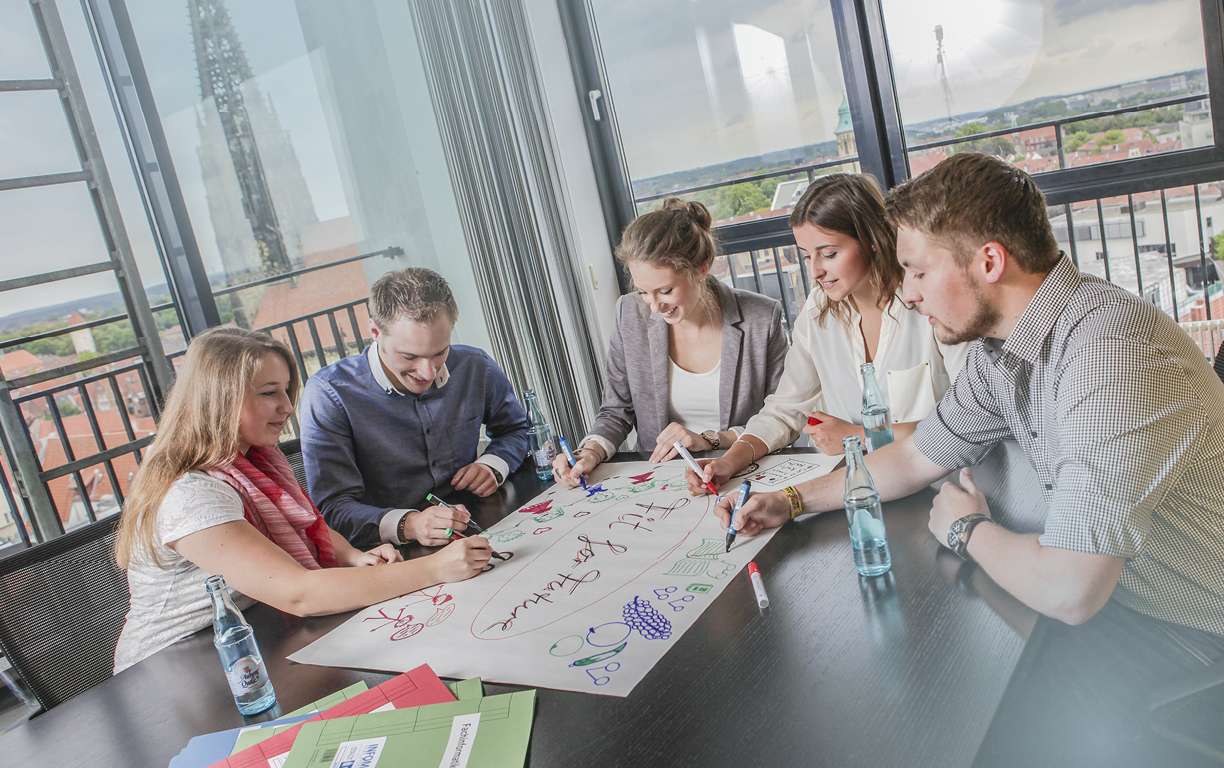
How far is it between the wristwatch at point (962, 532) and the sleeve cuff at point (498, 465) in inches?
41.8

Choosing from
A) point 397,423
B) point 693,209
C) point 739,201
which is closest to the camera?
point 397,423

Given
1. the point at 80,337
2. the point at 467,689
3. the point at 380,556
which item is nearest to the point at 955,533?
the point at 467,689

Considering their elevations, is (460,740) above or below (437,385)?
below

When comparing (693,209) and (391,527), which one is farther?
(693,209)

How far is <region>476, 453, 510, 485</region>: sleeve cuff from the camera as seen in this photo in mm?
1841

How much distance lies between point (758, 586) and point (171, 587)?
105 centimetres

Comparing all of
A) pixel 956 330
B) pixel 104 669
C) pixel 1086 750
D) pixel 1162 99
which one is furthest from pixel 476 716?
pixel 1162 99

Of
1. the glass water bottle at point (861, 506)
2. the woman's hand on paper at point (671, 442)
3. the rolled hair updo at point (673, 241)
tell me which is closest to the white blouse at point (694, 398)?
the rolled hair updo at point (673, 241)

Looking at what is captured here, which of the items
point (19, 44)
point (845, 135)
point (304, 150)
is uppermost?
point (19, 44)

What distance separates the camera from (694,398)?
2.15 metres

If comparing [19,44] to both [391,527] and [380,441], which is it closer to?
[380,441]

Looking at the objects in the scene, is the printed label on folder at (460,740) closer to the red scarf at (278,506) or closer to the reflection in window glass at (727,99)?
the red scarf at (278,506)

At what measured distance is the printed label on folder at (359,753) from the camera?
2.82 ft

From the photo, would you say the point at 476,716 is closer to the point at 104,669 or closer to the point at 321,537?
the point at 321,537
